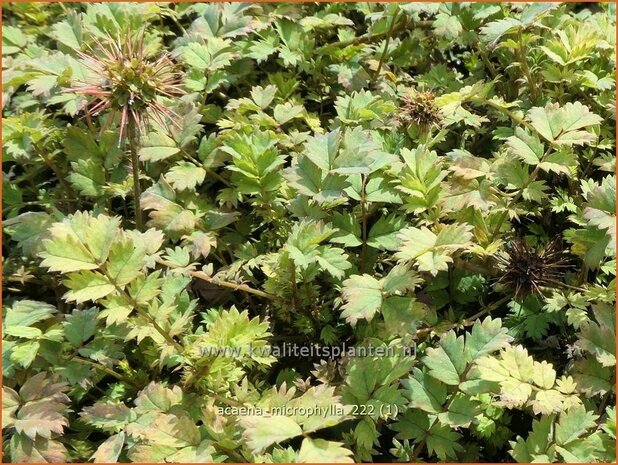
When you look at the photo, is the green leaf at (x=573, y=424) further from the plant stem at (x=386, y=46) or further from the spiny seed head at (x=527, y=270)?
the plant stem at (x=386, y=46)

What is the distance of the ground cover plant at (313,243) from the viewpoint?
183cm

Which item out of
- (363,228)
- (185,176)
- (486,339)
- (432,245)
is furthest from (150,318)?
(486,339)

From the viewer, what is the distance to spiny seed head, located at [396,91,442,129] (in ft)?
7.62

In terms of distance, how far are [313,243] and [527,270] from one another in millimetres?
667

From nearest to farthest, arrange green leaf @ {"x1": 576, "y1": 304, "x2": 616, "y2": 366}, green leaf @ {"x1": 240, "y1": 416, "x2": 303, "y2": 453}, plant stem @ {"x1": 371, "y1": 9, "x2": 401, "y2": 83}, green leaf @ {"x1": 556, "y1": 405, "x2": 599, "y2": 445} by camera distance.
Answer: green leaf @ {"x1": 240, "y1": 416, "x2": 303, "y2": 453} < green leaf @ {"x1": 556, "y1": 405, "x2": 599, "y2": 445} < green leaf @ {"x1": 576, "y1": 304, "x2": 616, "y2": 366} < plant stem @ {"x1": 371, "y1": 9, "x2": 401, "y2": 83}

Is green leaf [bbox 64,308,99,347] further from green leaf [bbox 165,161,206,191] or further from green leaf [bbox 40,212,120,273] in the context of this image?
green leaf [bbox 165,161,206,191]

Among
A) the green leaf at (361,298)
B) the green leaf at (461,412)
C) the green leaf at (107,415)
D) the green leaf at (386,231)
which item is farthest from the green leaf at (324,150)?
the green leaf at (107,415)

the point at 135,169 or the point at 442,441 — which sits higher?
the point at 135,169

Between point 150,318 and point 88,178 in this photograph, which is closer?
point 150,318

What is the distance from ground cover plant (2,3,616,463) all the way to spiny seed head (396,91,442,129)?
0.01 m

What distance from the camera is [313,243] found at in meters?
1.98

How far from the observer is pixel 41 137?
2.49m

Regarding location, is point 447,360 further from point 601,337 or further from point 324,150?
point 324,150

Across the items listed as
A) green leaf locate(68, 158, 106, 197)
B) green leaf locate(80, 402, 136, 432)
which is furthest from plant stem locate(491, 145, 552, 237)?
green leaf locate(68, 158, 106, 197)
